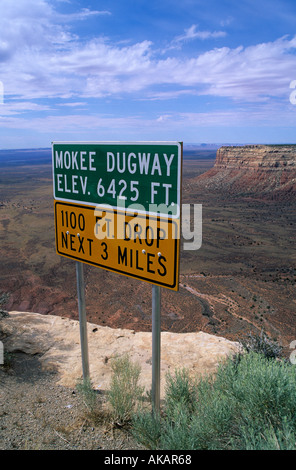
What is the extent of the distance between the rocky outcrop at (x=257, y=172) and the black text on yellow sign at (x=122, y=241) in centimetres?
5324

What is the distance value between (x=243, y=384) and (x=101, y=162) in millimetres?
2747

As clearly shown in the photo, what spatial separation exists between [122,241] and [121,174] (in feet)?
2.41

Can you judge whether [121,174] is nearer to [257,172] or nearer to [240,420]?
[240,420]

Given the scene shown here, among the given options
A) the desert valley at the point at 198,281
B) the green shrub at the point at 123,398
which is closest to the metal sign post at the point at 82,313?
the green shrub at the point at 123,398

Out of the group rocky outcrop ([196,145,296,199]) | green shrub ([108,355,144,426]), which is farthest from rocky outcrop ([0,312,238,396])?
rocky outcrop ([196,145,296,199])

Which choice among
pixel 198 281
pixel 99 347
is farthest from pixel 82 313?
pixel 198 281

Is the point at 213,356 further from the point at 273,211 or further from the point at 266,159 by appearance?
the point at 266,159

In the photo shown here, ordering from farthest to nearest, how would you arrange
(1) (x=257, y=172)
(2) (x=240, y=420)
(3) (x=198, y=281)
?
(1) (x=257, y=172) < (3) (x=198, y=281) < (2) (x=240, y=420)

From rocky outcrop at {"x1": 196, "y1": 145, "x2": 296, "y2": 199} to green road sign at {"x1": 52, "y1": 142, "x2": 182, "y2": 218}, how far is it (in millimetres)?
53294

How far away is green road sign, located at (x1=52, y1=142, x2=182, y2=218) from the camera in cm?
318

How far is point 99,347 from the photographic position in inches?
265

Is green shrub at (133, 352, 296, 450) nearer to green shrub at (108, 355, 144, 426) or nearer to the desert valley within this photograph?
green shrub at (108, 355, 144, 426)

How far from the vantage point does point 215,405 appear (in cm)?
299
